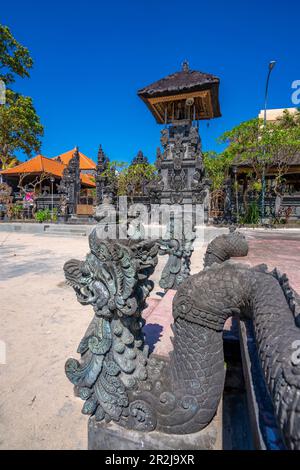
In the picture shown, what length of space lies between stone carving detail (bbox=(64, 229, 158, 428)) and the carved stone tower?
1365 centimetres

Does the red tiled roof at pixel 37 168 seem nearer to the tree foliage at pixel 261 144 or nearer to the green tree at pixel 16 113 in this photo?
the green tree at pixel 16 113

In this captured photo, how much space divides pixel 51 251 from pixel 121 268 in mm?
6793

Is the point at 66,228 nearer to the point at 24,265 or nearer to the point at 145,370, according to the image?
the point at 24,265

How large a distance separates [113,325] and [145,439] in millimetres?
521

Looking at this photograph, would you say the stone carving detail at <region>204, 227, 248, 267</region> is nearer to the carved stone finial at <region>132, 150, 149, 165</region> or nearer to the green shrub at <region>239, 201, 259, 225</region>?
the green shrub at <region>239, 201, 259, 225</region>

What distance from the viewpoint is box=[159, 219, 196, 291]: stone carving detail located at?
3.15 m

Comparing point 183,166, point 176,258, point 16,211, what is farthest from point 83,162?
point 176,258

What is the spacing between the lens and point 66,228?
13.0m

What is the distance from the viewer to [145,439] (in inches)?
45.9

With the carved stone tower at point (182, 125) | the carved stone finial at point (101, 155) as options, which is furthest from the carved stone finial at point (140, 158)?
the carved stone tower at point (182, 125)

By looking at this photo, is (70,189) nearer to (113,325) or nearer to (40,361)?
(40,361)

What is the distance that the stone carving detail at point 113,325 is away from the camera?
123cm
